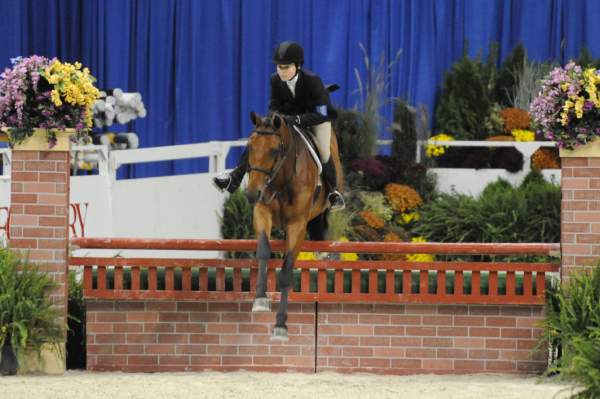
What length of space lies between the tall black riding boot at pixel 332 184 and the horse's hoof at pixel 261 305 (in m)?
1.16

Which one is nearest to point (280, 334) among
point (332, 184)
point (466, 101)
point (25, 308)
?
point (332, 184)

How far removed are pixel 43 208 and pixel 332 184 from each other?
1760 millimetres

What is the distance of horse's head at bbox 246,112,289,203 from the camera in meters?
6.25

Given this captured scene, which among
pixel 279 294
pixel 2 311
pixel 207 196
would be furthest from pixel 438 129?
pixel 2 311

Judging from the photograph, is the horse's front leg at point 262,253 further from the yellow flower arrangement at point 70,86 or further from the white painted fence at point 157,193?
the white painted fence at point 157,193

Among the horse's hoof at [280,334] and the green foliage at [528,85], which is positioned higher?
the green foliage at [528,85]

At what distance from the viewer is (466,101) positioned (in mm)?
13328

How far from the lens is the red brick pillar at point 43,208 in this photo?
21.7 ft

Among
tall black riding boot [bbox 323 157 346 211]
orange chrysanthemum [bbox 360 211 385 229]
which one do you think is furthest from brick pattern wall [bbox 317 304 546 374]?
orange chrysanthemum [bbox 360 211 385 229]

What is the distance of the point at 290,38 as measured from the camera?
1415cm

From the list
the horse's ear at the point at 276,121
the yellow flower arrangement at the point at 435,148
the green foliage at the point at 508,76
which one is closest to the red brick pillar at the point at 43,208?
the horse's ear at the point at 276,121

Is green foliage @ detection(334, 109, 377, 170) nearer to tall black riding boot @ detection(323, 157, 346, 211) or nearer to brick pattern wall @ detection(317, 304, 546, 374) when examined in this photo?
tall black riding boot @ detection(323, 157, 346, 211)

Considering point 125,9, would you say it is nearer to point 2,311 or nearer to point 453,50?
point 453,50

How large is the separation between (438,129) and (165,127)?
132 inches
